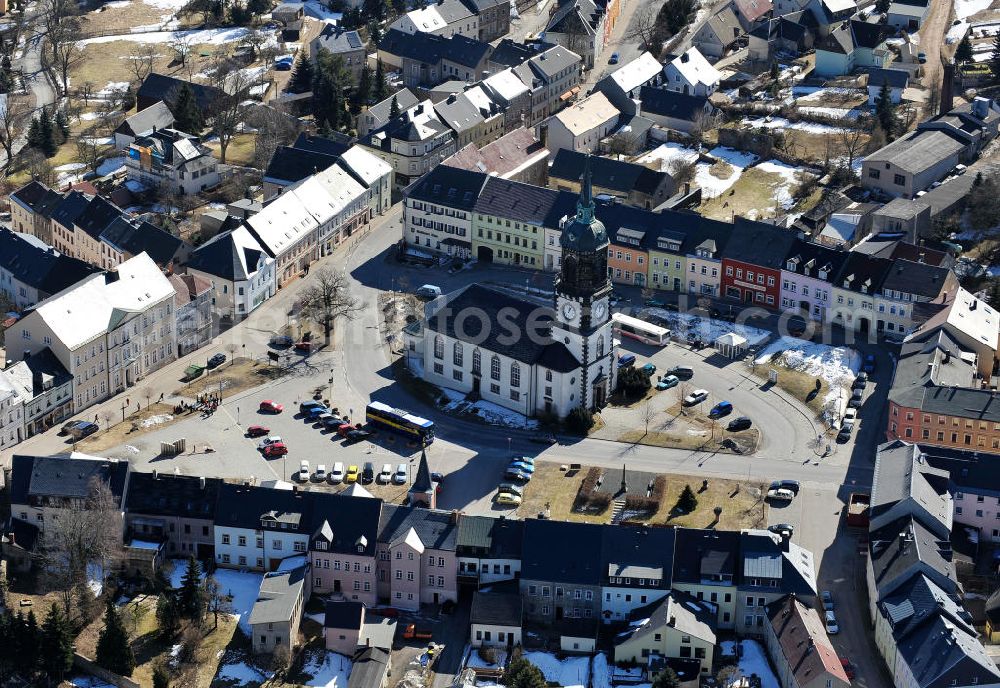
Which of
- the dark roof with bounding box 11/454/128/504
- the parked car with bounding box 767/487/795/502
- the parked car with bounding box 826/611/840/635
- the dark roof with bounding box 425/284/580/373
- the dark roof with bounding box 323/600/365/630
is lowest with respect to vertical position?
the parked car with bounding box 826/611/840/635

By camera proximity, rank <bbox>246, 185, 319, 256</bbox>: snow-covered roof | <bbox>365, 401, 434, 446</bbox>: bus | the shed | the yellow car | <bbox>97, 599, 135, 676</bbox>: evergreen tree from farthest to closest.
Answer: <bbox>246, 185, 319, 256</bbox>: snow-covered roof, the shed, <bbox>365, 401, 434, 446</bbox>: bus, the yellow car, <bbox>97, 599, 135, 676</bbox>: evergreen tree

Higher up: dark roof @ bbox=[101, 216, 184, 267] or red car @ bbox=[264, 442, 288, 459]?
dark roof @ bbox=[101, 216, 184, 267]

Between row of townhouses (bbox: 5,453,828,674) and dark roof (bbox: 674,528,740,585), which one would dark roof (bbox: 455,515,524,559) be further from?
dark roof (bbox: 674,528,740,585)

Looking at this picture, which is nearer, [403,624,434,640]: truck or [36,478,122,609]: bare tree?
[403,624,434,640]: truck

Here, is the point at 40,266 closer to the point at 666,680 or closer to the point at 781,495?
the point at 781,495

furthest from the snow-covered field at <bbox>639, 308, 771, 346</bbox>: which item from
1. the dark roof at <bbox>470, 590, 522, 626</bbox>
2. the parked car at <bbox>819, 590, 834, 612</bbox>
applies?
the dark roof at <bbox>470, 590, 522, 626</bbox>

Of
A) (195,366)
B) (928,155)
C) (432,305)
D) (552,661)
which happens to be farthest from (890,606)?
(928,155)

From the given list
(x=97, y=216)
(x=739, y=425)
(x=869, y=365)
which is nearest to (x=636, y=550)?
(x=739, y=425)
